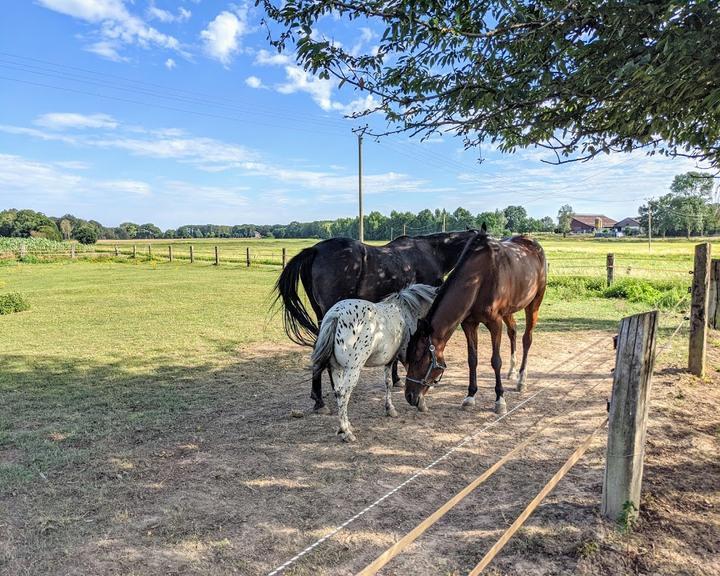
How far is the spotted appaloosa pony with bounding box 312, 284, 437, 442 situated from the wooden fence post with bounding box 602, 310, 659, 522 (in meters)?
2.06

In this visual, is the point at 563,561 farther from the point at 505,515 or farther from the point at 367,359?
the point at 367,359

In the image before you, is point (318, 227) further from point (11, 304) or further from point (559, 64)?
point (559, 64)

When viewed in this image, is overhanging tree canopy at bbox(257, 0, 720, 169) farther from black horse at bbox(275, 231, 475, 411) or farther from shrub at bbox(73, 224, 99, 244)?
shrub at bbox(73, 224, 99, 244)

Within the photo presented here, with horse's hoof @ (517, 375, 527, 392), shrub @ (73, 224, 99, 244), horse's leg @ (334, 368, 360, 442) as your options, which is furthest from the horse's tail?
shrub @ (73, 224, 99, 244)

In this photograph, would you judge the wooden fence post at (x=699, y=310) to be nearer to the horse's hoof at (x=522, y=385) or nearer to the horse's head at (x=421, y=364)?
the horse's hoof at (x=522, y=385)

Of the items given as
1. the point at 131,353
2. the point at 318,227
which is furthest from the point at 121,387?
the point at 318,227

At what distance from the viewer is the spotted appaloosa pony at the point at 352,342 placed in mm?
3946

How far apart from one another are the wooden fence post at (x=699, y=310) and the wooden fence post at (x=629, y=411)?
4009 mm

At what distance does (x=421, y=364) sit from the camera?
420 cm

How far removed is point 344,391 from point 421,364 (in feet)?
2.59

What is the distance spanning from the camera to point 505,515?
2824 mm

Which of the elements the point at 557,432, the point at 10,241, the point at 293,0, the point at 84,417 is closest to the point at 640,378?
the point at 557,432

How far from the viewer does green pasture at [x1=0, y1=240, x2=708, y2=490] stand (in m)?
4.27

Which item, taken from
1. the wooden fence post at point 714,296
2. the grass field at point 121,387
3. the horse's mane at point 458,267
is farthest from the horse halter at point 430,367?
the wooden fence post at point 714,296
